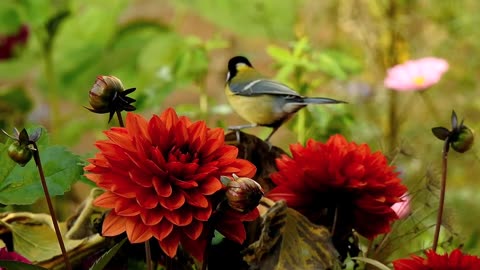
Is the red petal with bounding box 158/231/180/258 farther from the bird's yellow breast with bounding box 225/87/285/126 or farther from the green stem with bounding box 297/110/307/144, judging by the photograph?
the green stem with bounding box 297/110/307/144

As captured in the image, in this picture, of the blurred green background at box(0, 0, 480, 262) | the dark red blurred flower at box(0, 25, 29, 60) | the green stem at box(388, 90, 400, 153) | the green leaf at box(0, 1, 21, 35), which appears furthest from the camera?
the dark red blurred flower at box(0, 25, 29, 60)

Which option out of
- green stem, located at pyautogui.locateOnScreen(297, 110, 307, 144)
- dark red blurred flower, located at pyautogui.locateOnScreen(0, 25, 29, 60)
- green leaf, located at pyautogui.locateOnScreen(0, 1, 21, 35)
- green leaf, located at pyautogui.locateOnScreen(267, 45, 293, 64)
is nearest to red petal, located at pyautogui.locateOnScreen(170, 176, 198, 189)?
green stem, located at pyautogui.locateOnScreen(297, 110, 307, 144)

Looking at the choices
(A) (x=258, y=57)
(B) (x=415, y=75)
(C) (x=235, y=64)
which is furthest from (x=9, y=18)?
(C) (x=235, y=64)

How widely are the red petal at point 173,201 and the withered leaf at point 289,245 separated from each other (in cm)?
6

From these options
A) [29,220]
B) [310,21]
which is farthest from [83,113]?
[29,220]

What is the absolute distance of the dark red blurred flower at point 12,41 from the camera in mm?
1318

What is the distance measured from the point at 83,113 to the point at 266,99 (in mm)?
1046

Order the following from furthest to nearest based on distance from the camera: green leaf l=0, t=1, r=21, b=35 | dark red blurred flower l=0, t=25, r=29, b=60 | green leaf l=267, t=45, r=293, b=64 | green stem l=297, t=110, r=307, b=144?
dark red blurred flower l=0, t=25, r=29, b=60 → green leaf l=0, t=1, r=21, b=35 → green leaf l=267, t=45, r=293, b=64 → green stem l=297, t=110, r=307, b=144

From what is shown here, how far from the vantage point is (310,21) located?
1.50 meters

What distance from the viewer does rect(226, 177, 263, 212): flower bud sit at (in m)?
0.35

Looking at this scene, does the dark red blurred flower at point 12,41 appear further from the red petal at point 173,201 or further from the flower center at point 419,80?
the red petal at point 173,201

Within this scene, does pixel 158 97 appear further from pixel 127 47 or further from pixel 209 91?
pixel 209 91

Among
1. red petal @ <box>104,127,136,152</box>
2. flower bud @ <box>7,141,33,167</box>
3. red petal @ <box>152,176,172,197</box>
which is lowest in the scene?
red petal @ <box>152,176,172,197</box>

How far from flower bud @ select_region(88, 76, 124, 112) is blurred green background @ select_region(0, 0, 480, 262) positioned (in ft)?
1.26
